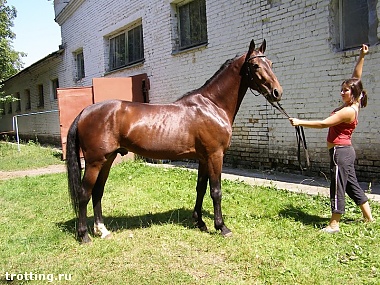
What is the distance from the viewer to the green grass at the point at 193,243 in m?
3.14

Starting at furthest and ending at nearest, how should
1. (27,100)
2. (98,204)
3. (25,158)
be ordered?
(27,100) → (25,158) → (98,204)

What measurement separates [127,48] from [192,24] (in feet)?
11.3

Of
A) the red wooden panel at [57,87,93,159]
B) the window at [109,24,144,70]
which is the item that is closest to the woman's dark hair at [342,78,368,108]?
the red wooden panel at [57,87,93,159]

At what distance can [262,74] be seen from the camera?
392cm

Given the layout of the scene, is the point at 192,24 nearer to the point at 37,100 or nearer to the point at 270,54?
the point at 270,54

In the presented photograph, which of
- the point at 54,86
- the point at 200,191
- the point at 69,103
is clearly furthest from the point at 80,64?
the point at 200,191

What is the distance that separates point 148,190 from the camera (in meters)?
6.34

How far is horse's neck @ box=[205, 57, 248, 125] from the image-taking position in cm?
414

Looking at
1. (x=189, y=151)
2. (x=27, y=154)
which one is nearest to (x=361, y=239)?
(x=189, y=151)

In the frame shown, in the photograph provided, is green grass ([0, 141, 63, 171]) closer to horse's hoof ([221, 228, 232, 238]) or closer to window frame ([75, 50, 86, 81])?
window frame ([75, 50, 86, 81])

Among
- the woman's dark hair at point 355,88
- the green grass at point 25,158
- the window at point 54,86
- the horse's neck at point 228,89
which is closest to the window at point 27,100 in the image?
the window at point 54,86

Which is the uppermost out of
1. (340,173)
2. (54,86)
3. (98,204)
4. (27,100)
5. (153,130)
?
(54,86)

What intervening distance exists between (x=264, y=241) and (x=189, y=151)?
1.22 metres

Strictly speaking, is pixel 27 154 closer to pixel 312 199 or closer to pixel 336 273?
pixel 312 199
